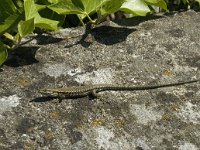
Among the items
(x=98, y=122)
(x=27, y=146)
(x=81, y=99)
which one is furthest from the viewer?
(x=81, y=99)

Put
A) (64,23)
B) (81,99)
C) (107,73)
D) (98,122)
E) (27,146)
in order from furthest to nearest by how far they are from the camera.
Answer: (64,23)
(107,73)
(81,99)
(98,122)
(27,146)

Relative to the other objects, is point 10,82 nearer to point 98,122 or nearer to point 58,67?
point 58,67

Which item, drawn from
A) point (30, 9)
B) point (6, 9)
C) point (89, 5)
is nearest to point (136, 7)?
point (89, 5)

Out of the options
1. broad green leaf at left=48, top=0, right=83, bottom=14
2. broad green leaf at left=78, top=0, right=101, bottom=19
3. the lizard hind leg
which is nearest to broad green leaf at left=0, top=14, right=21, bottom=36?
broad green leaf at left=48, top=0, right=83, bottom=14

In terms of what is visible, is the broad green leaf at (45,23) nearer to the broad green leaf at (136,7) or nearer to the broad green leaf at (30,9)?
the broad green leaf at (30,9)

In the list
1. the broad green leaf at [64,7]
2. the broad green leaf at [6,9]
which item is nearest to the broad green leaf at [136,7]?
the broad green leaf at [64,7]

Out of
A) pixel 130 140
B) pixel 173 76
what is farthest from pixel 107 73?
pixel 130 140

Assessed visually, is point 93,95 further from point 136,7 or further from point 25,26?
point 136,7
